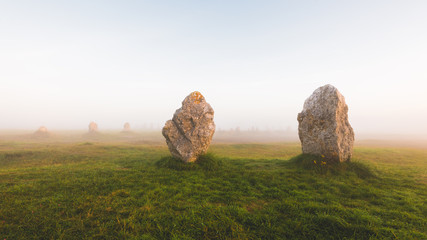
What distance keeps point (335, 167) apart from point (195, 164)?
9.24 metres

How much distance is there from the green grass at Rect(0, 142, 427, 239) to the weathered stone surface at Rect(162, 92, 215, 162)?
1.63 metres

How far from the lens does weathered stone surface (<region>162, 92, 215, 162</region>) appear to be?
1223cm

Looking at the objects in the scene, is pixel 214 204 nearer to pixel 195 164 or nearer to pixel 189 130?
pixel 195 164

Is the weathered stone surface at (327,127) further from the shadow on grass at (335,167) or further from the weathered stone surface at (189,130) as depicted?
the weathered stone surface at (189,130)

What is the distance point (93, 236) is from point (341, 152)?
14.0 metres

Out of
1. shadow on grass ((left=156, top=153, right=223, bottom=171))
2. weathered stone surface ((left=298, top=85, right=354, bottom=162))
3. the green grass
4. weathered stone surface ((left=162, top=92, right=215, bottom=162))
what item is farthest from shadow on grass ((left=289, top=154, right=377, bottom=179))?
weathered stone surface ((left=162, top=92, right=215, bottom=162))

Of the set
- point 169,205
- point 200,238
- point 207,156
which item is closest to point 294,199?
point 200,238

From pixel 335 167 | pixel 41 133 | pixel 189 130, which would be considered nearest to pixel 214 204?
pixel 189 130

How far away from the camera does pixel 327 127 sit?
11812 millimetres

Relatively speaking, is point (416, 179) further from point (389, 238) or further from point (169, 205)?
point (169, 205)

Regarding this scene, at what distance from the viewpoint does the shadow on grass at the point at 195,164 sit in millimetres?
11383

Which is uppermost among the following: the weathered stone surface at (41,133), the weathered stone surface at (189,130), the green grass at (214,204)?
the weathered stone surface at (189,130)

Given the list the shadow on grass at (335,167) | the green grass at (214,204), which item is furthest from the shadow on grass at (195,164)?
the shadow on grass at (335,167)

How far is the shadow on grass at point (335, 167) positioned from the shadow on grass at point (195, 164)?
6.11m
